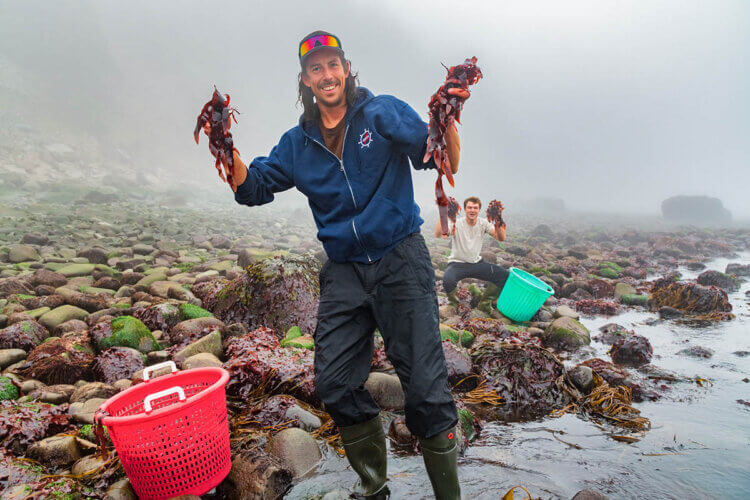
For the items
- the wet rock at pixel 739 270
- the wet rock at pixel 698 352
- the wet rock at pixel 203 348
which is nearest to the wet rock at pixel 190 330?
the wet rock at pixel 203 348

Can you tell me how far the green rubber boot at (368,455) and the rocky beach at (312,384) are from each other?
0.17 metres

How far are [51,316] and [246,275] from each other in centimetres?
247

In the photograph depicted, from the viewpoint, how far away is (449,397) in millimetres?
2531

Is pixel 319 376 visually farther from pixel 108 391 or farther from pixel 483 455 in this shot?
pixel 108 391

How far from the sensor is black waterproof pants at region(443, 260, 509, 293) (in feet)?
26.4

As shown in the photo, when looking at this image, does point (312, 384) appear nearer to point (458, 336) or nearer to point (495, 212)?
point (458, 336)

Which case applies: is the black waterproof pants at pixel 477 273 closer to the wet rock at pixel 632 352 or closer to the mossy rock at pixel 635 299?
the wet rock at pixel 632 352

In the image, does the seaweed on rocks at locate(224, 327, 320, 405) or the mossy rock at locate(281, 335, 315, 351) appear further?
the mossy rock at locate(281, 335, 315, 351)

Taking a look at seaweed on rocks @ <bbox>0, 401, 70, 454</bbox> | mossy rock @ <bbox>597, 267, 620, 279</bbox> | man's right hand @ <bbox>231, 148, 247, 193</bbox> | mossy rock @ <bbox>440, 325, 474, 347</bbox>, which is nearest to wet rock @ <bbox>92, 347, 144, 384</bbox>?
seaweed on rocks @ <bbox>0, 401, 70, 454</bbox>

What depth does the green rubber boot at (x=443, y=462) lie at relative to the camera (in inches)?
97.9

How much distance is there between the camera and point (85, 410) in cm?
349

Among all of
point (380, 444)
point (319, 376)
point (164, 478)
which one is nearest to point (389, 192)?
point (319, 376)

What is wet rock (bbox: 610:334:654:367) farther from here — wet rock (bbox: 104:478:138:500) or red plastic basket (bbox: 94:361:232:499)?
wet rock (bbox: 104:478:138:500)

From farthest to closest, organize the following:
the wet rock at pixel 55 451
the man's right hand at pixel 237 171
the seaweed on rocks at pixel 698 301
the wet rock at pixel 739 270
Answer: the wet rock at pixel 739 270, the seaweed on rocks at pixel 698 301, the wet rock at pixel 55 451, the man's right hand at pixel 237 171
